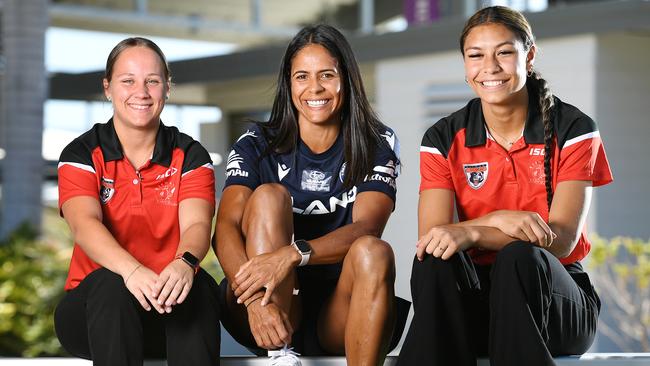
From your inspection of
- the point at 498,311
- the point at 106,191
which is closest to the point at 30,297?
the point at 106,191

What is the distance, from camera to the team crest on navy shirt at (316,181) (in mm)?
3273

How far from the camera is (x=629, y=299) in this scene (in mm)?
7164

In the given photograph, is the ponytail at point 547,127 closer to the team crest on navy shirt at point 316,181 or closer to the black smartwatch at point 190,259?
the team crest on navy shirt at point 316,181

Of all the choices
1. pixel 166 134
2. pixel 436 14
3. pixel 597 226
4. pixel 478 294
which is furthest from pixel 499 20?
pixel 436 14

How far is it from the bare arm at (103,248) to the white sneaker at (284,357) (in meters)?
0.35

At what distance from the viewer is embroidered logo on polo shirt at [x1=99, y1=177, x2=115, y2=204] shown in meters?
3.19

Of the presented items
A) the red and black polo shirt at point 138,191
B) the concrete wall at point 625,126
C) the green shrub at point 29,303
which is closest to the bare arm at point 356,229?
the red and black polo shirt at point 138,191

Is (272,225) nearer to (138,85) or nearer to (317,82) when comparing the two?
(317,82)

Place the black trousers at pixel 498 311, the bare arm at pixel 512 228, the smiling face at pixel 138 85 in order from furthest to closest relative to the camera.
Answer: the smiling face at pixel 138 85, the bare arm at pixel 512 228, the black trousers at pixel 498 311

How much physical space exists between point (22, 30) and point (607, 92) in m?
4.85

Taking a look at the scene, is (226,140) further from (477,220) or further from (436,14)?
(477,220)

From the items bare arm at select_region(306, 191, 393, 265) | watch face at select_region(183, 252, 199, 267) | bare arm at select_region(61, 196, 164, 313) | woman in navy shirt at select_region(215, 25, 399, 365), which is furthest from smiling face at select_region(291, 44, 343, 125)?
bare arm at select_region(61, 196, 164, 313)

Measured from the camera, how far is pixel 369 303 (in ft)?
9.58

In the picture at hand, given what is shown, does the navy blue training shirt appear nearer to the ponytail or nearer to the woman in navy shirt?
the woman in navy shirt
